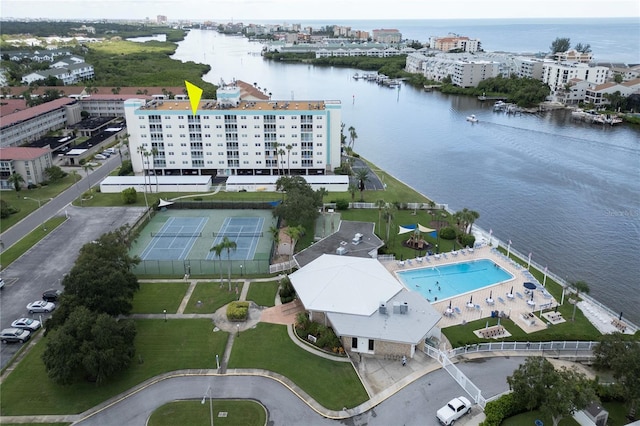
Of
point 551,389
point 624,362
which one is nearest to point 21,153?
point 551,389

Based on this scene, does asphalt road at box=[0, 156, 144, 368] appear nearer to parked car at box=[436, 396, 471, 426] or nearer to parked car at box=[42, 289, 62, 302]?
parked car at box=[42, 289, 62, 302]

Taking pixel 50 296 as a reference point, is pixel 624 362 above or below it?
above

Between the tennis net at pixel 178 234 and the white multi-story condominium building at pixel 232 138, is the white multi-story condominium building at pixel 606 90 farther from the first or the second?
the tennis net at pixel 178 234

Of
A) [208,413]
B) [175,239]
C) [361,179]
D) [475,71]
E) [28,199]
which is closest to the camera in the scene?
[208,413]

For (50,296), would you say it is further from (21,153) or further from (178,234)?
(21,153)

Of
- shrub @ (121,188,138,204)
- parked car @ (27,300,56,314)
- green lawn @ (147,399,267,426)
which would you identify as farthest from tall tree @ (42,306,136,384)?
shrub @ (121,188,138,204)

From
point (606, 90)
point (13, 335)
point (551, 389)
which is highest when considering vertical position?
point (606, 90)
